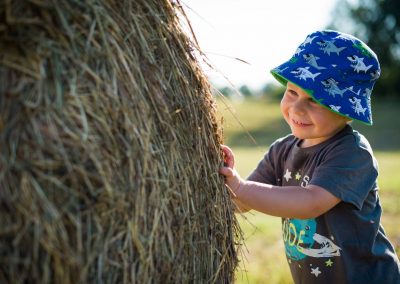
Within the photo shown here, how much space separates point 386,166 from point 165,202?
11469mm

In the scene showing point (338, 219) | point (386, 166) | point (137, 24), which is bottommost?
point (386, 166)

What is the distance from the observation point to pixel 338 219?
2.86 metres

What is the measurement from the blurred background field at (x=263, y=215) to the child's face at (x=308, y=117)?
242mm

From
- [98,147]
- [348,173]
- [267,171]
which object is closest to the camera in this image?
Answer: [98,147]

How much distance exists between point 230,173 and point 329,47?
858 millimetres

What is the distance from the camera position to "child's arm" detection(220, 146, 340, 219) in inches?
106

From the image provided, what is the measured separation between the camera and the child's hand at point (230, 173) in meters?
2.64

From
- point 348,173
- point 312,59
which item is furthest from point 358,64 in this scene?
point 348,173

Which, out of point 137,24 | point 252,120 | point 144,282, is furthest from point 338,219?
point 252,120

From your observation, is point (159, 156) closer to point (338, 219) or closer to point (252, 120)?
point (338, 219)

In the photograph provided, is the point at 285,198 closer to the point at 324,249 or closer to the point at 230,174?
the point at 230,174

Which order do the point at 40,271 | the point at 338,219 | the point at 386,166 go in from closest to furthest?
the point at 40,271, the point at 338,219, the point at 386,166

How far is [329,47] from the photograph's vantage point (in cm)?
289

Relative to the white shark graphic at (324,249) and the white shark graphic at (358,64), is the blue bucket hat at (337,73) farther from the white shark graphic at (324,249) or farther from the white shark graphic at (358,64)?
the white shark graphic at (324,249)
